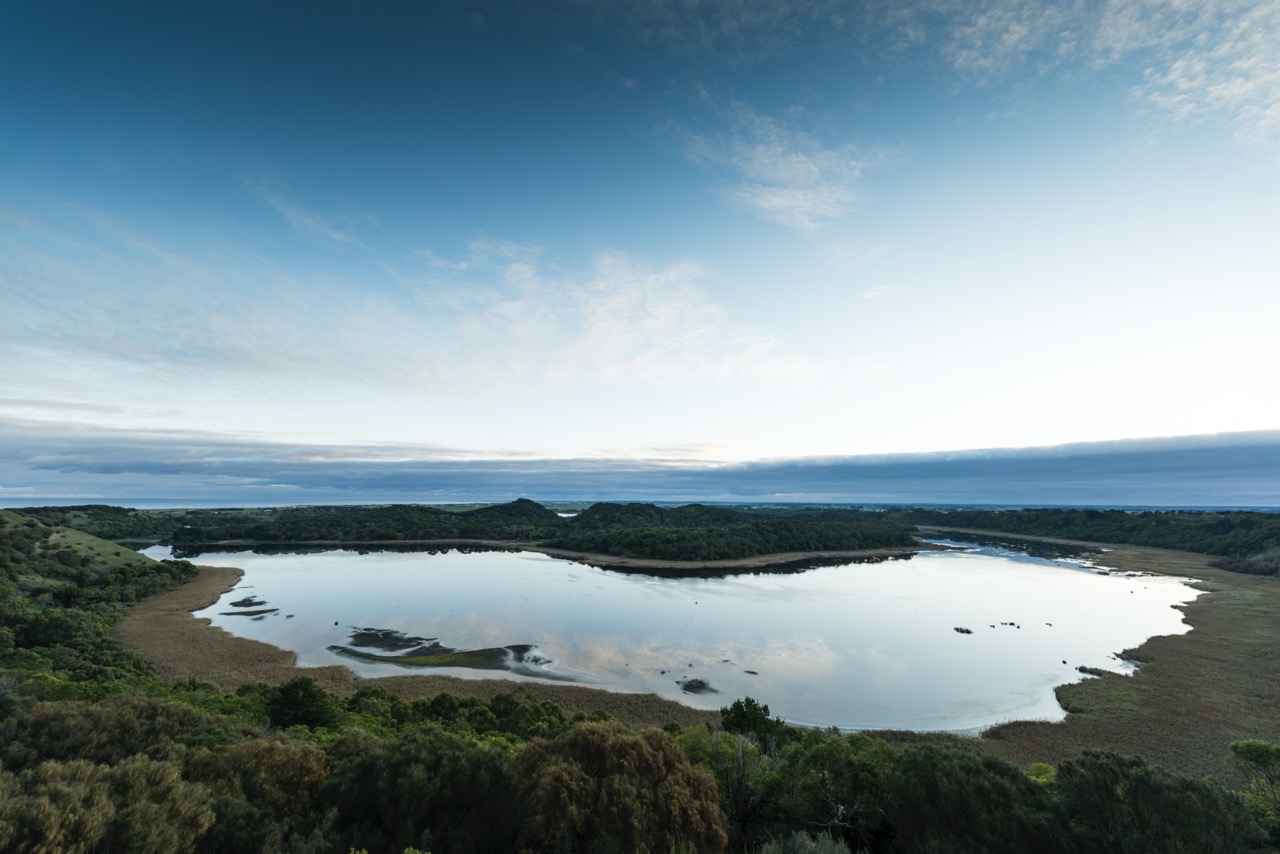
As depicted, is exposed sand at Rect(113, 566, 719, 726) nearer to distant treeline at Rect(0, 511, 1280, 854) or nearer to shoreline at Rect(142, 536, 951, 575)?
distant treeline at Rect(0, 511, 1280, 854)

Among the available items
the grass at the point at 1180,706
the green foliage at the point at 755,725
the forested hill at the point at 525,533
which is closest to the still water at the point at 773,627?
the grass at the point at 1180,706

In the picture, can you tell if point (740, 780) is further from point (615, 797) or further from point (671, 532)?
point (671, 532)

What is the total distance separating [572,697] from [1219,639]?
2333 inches

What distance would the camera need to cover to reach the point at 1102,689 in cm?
3572

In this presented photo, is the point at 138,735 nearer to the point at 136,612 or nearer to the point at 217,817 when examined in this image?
the point at 217,817

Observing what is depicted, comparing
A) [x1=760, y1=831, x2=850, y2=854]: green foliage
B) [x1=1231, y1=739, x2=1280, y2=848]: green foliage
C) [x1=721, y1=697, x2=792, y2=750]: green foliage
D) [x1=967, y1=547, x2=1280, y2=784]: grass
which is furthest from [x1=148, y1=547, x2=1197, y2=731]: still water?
[x1=760, y1=831, x2=850, y2=854]: green foliage

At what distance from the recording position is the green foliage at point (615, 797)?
1222 centimetres

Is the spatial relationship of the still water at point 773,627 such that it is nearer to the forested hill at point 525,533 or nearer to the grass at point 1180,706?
the grass at point 1180,706

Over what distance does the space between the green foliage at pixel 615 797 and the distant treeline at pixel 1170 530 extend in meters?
122

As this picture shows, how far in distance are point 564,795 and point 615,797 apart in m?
1.29

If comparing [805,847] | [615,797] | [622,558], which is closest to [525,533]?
[622,558]

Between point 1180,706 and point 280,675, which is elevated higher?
point 280,675

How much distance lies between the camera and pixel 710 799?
560 inches

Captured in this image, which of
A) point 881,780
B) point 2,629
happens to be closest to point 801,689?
point 881,780
